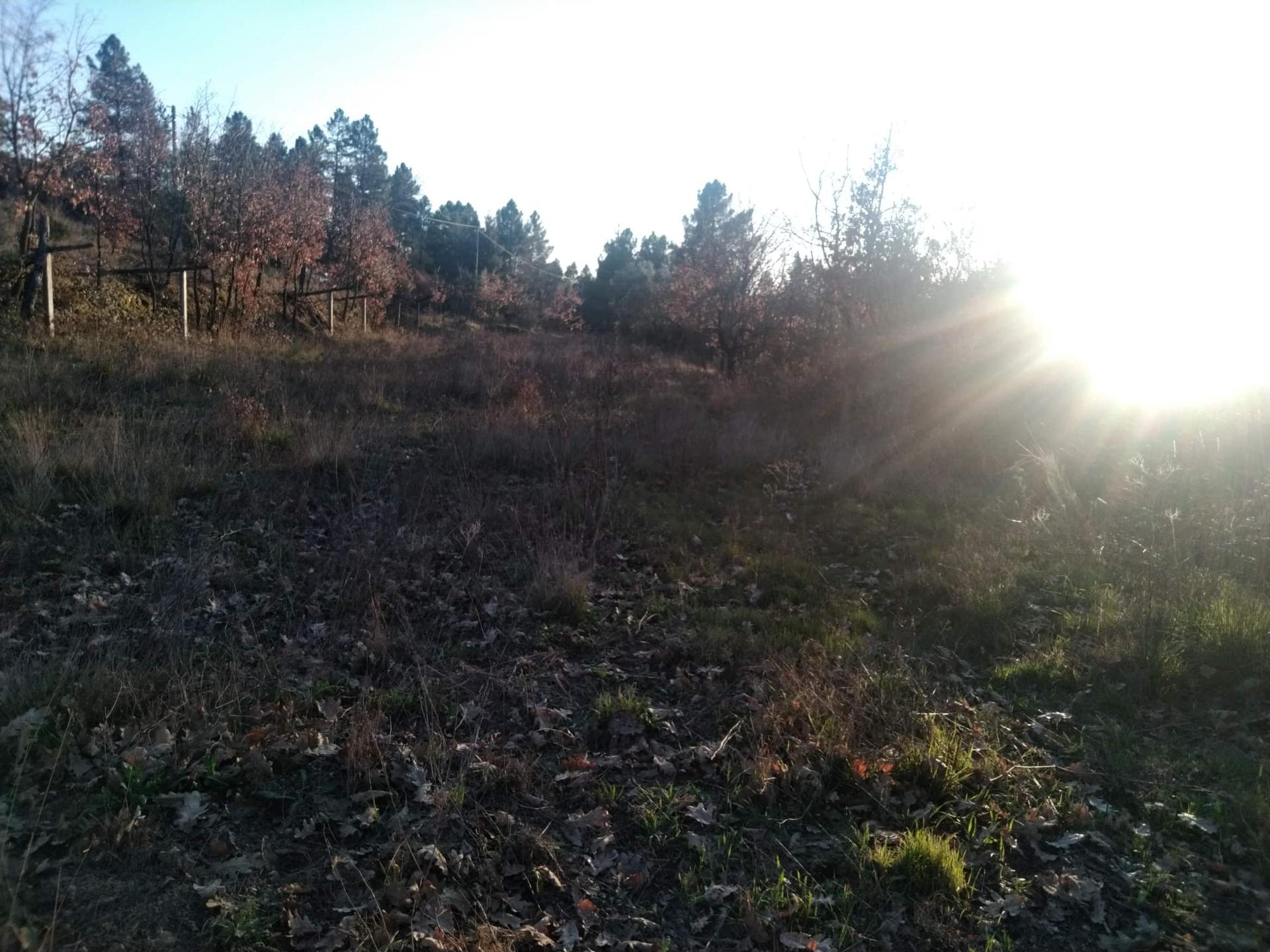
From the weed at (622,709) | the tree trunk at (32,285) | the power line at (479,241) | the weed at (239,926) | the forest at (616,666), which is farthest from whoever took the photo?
the power line at (479,241)

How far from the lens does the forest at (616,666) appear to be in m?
3.25

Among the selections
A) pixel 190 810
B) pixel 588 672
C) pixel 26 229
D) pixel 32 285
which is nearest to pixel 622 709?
pixel 588 672

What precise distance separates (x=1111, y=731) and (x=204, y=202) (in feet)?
81.0

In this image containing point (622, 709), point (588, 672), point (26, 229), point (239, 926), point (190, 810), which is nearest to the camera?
point (239, 926)

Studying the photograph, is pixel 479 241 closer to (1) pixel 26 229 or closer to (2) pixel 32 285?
(1) pixel 26 229

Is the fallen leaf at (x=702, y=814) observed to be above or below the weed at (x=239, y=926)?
below

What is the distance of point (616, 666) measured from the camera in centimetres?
549

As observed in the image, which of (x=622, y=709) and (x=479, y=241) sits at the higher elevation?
→ (x=479, y=241)

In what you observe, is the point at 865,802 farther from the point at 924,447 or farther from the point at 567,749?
the point at 924,447

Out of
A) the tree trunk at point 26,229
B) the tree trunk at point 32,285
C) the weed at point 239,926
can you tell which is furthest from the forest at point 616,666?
the tree trunk at point 26,229

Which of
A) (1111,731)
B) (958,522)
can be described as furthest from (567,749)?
(958,522)

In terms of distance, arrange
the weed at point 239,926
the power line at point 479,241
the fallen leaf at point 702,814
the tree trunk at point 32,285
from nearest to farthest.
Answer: the weed at point 239,926, the fallen leaf at point 702,814, the tree trunk at point 32,285, the power line at point 479,241

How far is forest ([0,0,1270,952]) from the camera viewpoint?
3246 millimetres

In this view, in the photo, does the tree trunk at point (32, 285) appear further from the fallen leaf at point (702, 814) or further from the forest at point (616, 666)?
the fallen leaf at point (702, 814)
